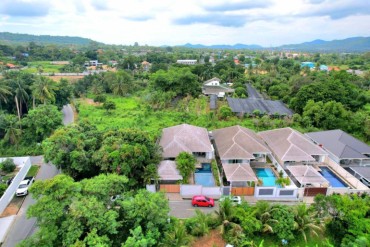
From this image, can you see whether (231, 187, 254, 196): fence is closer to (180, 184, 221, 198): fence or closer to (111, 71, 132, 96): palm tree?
(180, 184, 221, 198): fence

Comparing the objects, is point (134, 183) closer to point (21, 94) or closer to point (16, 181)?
point (16, 181)

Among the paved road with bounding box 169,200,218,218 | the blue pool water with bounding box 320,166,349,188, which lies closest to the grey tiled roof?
the blue pool water with bounding box 320,166,349,188

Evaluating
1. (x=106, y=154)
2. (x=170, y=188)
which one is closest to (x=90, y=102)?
(x=106, y=154)

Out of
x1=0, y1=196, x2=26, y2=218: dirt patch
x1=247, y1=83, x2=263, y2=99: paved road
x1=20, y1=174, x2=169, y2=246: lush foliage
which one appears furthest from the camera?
x1=247, y1=83, x2=263, y2=99: paved road

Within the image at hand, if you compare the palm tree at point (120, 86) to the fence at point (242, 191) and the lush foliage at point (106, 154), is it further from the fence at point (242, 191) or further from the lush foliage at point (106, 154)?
the fence at point (242, 191)

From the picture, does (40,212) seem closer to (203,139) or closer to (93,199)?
(93,199)

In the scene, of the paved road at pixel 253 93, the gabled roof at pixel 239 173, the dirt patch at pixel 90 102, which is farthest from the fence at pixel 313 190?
the dirt patch at pixel 90 102
